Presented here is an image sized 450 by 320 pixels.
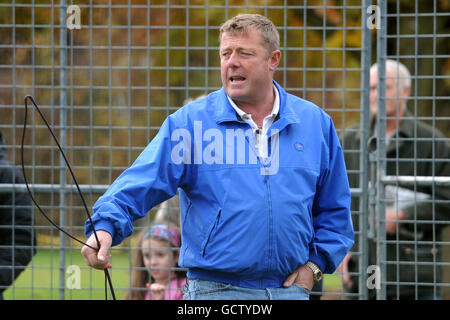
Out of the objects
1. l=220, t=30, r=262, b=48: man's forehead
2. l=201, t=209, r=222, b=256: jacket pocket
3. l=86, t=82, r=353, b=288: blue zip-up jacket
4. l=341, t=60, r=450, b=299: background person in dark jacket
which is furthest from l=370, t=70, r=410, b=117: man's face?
l=201, t=209, r=222, b=256: jacket pocket

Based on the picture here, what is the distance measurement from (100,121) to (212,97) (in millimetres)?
10006

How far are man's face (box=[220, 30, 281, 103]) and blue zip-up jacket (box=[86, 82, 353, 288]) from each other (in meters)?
0.08

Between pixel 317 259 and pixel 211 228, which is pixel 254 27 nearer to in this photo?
pixel 211 228

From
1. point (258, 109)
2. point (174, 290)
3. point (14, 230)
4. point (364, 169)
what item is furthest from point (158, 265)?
point (258, 109)

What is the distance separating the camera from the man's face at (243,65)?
3.24 metres

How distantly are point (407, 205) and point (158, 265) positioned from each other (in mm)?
1549

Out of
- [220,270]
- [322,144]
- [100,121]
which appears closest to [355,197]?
[322,144]

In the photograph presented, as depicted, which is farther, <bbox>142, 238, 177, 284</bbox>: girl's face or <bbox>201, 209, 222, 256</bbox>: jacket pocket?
<bbox>142, 238, 177, 284</bbox>: girl's face

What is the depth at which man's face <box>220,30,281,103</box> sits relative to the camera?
3.24 metres

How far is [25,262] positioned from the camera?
15.3 ft

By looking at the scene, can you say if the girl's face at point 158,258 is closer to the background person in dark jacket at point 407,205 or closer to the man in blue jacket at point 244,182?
the background person in dark jacket at point 407,205

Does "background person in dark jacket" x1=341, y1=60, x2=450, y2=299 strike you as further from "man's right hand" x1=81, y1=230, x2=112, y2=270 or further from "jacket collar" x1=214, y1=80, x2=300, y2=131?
"man's right hand" x1=81, y1=230, x2=112, y2=270

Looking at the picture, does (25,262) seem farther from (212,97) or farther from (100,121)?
(100,121)

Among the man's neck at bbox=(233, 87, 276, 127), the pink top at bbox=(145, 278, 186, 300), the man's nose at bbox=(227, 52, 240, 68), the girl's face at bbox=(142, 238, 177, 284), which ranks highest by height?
the man's nose at bbox=(227, 52, 240, 68)
